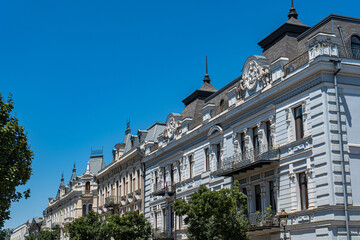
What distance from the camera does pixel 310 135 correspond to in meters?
24.1

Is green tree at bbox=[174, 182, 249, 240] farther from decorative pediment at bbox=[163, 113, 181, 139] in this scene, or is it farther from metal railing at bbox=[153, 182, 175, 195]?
decorative pediment at bbox=[163, 113, 181, 139]

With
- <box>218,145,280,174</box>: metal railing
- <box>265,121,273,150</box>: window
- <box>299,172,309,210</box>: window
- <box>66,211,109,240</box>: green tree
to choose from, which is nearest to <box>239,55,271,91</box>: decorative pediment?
<box>265,121,273,150</box>: window

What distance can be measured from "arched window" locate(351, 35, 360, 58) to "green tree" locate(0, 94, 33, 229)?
659 inches

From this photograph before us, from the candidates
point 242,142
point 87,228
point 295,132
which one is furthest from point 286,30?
point 87,228

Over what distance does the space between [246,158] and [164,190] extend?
38.2 ft

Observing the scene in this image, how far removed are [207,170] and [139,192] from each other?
1245 centimetres

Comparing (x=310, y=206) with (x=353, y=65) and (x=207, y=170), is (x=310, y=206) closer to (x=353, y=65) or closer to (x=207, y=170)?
(x=353, y=65)

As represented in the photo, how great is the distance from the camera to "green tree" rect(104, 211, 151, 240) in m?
37.1

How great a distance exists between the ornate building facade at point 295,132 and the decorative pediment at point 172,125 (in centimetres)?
458

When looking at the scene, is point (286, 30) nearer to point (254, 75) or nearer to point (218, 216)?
point (254, 75)

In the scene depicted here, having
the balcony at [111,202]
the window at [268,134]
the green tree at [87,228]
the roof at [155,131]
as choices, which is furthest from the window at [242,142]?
the balcony at [111,202]

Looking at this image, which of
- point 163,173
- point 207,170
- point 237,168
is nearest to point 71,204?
point 163,173

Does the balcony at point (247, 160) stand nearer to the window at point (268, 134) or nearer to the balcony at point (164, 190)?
the window at point (268, 134)

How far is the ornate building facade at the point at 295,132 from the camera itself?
22.8 meters
